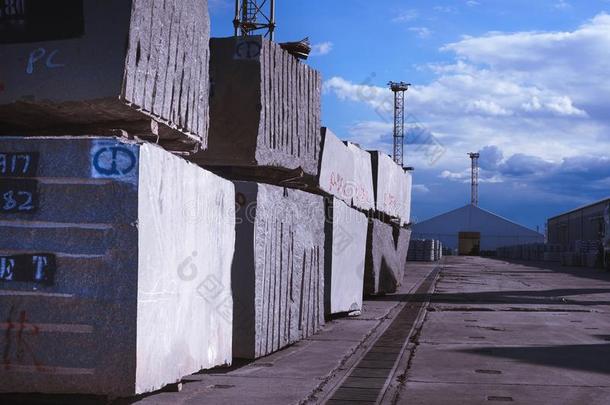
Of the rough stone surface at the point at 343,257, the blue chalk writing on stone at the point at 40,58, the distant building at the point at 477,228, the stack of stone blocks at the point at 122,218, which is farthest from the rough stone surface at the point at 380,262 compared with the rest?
the distant building at the point at 477,228

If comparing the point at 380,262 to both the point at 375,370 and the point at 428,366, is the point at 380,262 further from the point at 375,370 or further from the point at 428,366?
the point at 375,370

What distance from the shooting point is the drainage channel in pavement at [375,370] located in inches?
228

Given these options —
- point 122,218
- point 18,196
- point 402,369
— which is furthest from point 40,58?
point 402,369

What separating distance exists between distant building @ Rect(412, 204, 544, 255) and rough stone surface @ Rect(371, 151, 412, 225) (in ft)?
275

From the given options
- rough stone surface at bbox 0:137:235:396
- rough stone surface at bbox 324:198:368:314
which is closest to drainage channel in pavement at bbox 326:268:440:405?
rough stone surface at bbox 324:198:368:314

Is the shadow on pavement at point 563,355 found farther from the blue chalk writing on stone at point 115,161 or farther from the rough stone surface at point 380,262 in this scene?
the rough stone surface at point 380,262

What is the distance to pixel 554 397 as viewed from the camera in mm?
5863

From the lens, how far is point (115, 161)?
4297 millimetres

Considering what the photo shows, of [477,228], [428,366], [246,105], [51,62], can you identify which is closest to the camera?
[51,62]

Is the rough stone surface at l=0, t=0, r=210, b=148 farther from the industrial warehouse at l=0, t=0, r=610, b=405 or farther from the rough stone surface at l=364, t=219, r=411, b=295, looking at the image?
the rough stone surface at l=364, t=219, r=411, b=295

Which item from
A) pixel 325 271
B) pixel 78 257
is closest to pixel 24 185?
pixel 78 257

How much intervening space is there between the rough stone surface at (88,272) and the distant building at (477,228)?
103 meters

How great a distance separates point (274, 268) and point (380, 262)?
8886 mm

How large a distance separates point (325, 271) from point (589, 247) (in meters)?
46.5
